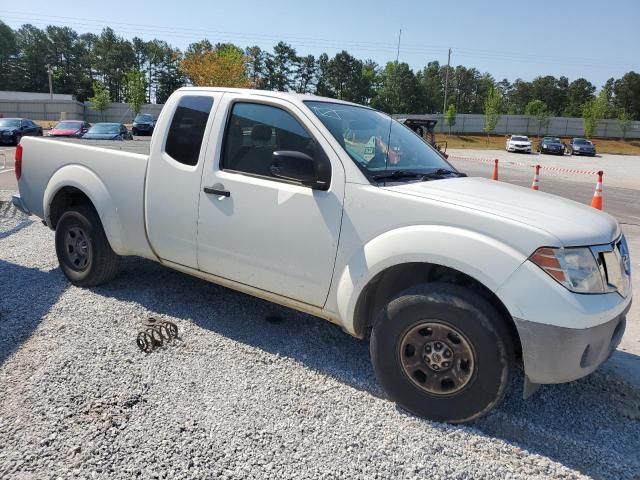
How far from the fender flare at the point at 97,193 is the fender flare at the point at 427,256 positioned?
7.41 ft

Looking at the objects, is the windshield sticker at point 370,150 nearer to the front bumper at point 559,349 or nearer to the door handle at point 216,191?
→ the door handle at point 216,191

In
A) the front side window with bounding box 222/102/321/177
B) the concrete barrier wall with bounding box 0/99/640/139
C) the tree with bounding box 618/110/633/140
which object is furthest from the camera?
the tree with bounding box 618/110/633/140

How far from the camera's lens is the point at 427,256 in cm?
288

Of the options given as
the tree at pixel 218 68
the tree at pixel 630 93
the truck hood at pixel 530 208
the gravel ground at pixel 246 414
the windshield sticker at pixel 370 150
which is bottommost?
the gravel ground at pixel 246 414

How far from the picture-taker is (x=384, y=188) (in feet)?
10.3

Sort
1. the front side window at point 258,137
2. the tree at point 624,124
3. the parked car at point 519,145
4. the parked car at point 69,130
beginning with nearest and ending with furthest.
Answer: the front side window at point 258,137
the parked car at point 69,130
the parked car at point 519,145
the tree at point 624,124

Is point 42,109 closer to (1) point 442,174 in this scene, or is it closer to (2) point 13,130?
(2) point 13,130

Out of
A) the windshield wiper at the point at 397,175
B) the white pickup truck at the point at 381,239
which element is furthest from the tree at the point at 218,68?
the windshield wiper at the point at 397,175

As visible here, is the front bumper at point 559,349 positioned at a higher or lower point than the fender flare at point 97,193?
lower

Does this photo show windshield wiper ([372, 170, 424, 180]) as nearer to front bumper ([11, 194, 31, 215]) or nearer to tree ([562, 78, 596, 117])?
front bumper ([11, 194, 31, 215])

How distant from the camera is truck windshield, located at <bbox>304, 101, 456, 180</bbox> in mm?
3418

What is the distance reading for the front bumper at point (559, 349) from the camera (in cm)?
257

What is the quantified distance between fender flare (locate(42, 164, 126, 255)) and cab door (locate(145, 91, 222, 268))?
1.42ft

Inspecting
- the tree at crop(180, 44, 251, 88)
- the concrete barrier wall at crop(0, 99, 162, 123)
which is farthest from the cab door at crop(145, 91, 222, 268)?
the concrete barrier wall at crop(0, 99, 162, 123)
